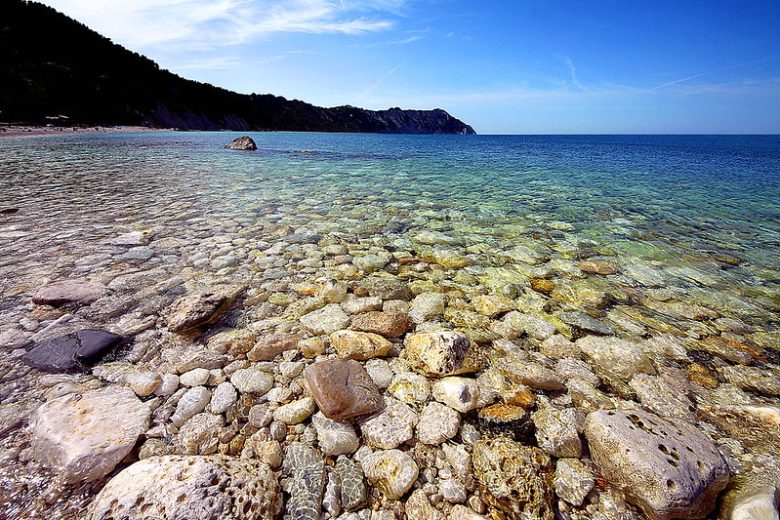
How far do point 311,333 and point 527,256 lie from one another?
13.2ft

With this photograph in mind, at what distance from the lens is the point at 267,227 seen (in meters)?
6.71

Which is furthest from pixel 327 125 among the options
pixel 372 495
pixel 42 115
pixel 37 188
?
pixel 372 495

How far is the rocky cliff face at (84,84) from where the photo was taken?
183ft

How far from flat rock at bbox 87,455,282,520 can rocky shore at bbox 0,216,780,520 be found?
0.03 ft

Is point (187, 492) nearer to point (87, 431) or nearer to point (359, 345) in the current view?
point (87, 431)

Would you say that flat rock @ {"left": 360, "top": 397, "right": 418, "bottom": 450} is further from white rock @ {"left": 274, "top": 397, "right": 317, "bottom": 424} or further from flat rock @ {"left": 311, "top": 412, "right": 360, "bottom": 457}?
white rock @ {"left": 274, "top": 397, "right": 317, "bottom": 424}

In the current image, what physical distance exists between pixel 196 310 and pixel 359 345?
1839mm

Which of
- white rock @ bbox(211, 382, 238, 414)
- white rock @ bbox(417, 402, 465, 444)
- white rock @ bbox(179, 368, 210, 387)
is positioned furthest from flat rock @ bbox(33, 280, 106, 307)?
white rock @ bbox(417, 402, 465, 444)

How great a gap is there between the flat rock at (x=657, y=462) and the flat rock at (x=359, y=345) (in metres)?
1.74

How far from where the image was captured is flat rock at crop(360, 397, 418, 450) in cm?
223

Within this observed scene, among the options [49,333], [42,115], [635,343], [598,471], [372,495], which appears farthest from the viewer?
[42,115]

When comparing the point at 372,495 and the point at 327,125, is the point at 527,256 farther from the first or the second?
the point at 327,125

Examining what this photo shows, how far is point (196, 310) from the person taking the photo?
11.2 ft

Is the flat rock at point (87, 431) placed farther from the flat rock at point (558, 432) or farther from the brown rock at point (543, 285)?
the brown rock at point (543, 285)
